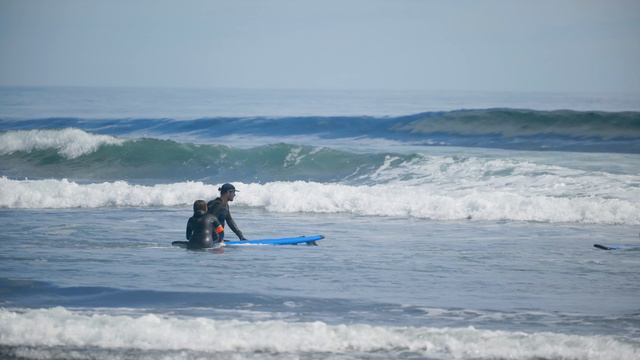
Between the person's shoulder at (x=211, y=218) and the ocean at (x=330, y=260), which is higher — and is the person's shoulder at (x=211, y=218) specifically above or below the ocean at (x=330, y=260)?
above

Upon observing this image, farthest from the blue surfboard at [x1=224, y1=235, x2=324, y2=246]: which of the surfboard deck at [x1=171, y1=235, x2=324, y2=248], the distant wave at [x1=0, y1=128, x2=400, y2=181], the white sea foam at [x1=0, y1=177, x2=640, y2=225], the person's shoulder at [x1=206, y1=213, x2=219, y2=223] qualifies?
the distant wave at [x1=0, y1=128, x2=400, y2=181]

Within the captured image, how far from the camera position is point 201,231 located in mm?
15516

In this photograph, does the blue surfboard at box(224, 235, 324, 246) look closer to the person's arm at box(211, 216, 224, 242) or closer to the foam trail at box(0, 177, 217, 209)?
the person's arm at box(211, 216, 224, 242)

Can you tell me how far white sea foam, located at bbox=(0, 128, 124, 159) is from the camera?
113 feet

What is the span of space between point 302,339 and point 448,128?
33249 mm

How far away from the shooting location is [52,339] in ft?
31.8

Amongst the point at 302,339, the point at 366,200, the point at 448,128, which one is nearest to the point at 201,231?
the point at 302,339

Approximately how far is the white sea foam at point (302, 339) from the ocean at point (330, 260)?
2 cm

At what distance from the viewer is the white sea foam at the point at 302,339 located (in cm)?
942

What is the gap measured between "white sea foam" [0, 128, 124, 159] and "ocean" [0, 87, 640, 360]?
86cm

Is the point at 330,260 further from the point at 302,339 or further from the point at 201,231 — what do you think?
the point at 302,339

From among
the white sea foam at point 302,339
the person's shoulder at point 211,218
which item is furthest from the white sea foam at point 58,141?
the white sea foam at point 302,339

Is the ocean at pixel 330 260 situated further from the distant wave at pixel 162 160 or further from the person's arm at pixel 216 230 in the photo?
the person's arm at pixel 216 230

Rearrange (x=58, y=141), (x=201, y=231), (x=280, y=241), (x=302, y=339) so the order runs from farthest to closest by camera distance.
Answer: (x=58, y=141), (x=280, y=241), (x=201, y=231), (x=302, y=339)
